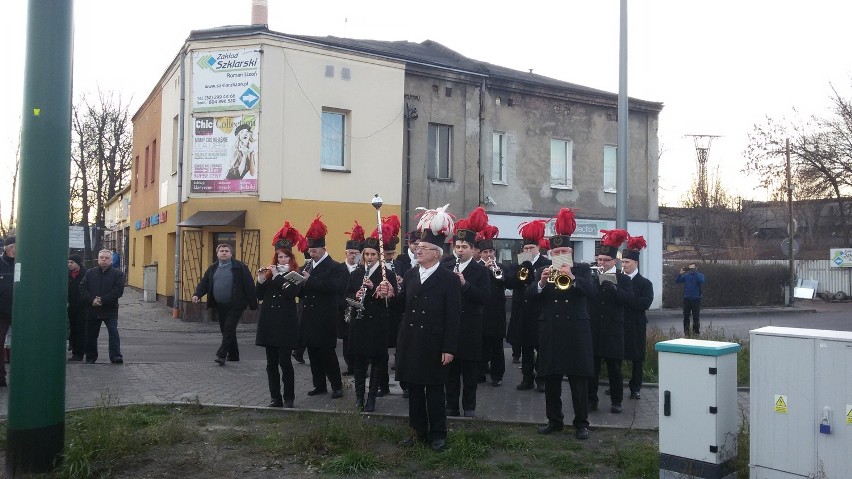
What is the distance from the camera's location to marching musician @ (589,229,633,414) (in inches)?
363

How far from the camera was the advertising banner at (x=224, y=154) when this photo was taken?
21.3 m

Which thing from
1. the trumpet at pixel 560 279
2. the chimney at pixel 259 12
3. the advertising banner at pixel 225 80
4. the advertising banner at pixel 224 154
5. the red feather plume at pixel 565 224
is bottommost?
the trumpet at pixel 560 279

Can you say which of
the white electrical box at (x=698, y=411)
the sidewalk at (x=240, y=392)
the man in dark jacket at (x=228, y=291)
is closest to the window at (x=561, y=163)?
the sidewalk at (x=240, y=392)

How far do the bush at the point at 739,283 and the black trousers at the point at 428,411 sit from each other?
2535 cm

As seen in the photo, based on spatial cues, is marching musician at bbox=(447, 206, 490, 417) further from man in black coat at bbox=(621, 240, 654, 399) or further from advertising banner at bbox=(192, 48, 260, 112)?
advertising banner at bbox=(192, 48, 260, 112)

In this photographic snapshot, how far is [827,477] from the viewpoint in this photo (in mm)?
5492

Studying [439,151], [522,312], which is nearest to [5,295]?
[522,312]

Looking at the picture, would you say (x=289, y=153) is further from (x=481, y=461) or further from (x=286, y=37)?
(x=481, y=461)

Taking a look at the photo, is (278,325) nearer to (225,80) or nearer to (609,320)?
(609,320)

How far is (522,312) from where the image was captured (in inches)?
433

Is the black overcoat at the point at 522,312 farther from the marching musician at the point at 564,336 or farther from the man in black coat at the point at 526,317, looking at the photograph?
the marching musician at the point at 564,336

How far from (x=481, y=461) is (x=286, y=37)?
16889mm

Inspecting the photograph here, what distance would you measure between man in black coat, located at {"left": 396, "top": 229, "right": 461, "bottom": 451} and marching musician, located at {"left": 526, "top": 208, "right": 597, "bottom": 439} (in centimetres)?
112

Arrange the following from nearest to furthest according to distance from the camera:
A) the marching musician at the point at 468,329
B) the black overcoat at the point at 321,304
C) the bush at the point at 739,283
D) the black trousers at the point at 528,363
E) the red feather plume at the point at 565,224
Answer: the red feather plume at the point at 565,224 → the marching musician at the point at 468,329 → the black overcoat at the point at 321,304 → the black trousers at the point at 528,363 → the bush at the point at 739,283
